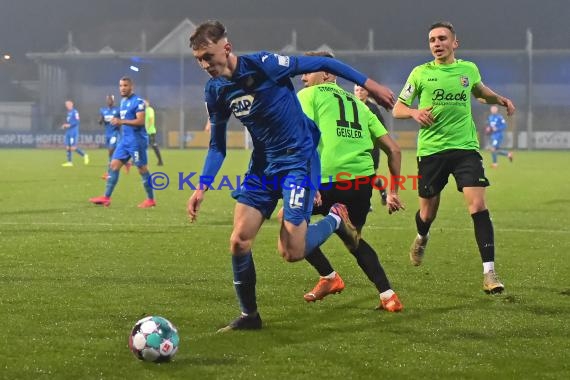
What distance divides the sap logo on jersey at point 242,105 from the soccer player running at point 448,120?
2.43 metres

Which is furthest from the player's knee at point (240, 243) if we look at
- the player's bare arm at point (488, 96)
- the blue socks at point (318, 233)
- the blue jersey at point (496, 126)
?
the blue jersey at point (496, 126)

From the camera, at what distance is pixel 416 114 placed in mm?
7645

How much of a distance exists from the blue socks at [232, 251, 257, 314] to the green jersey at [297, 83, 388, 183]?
1.17m

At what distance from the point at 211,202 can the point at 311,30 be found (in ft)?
184

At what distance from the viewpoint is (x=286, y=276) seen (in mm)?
8133

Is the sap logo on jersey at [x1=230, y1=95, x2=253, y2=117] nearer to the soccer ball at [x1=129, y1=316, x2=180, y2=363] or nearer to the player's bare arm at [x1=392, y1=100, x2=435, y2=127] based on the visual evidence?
the soccer ball at [x1=129, y1=316, x2=180, y2=363]

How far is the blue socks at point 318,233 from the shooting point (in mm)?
6066

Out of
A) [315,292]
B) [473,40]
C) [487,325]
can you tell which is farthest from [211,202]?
[473,40]

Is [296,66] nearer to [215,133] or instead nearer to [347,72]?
[347,72]

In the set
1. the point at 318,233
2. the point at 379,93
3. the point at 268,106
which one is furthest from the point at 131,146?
the point at 379,93

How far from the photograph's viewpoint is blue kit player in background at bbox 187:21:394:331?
5.69 meters

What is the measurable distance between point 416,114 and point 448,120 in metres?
0.59

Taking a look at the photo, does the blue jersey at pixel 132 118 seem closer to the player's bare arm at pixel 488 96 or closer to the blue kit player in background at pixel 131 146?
the blue kit player in background at pixel 131 146

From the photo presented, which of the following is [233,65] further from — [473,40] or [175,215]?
[473,40]
